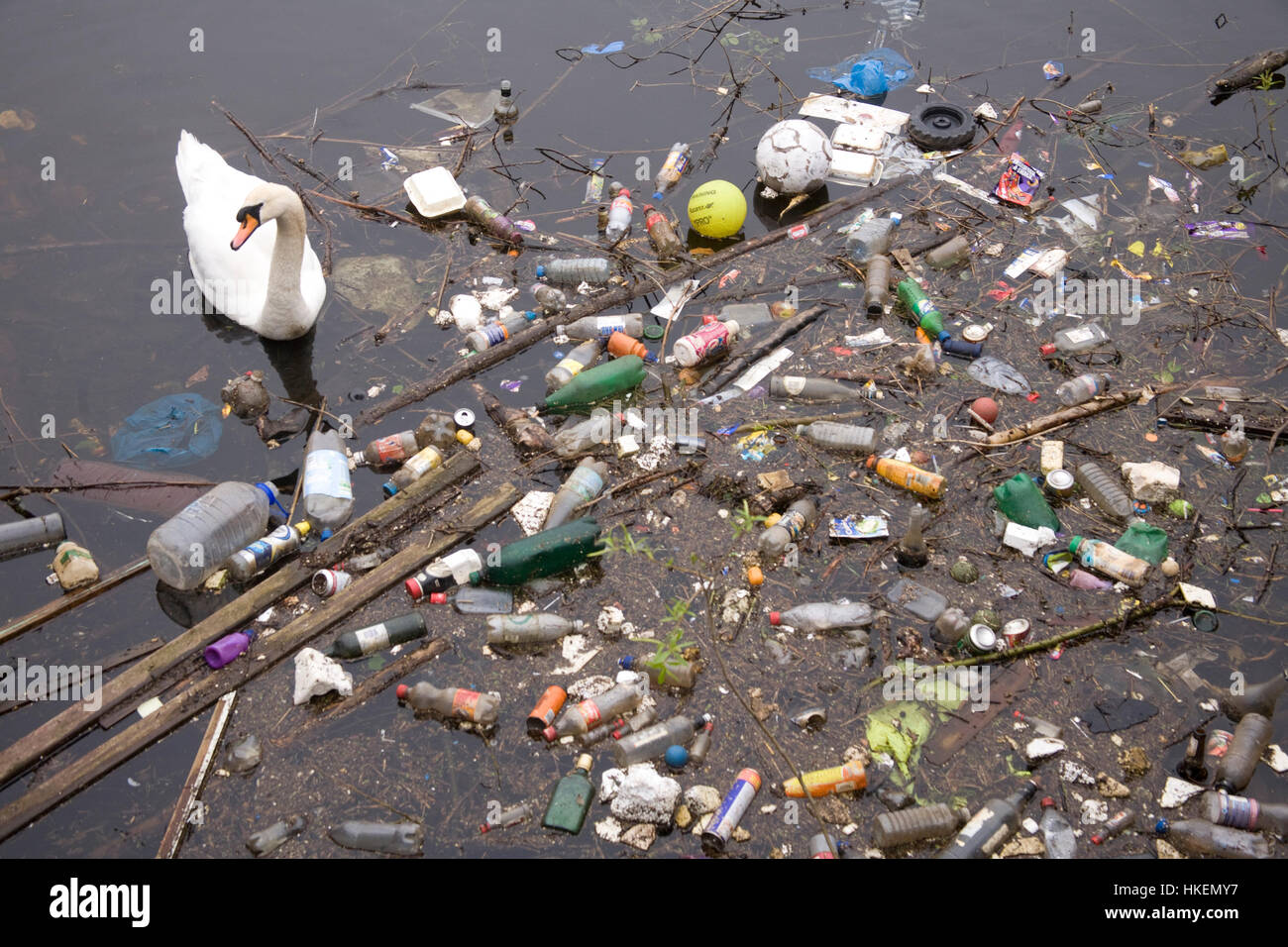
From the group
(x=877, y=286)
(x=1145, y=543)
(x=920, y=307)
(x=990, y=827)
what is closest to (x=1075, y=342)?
(x=920, y=307)

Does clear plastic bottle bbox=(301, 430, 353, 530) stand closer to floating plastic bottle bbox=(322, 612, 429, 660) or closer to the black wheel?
floating plastic bottle bbox=(322, 612, 429, 660)

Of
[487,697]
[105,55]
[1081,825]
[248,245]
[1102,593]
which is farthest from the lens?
[105,55]

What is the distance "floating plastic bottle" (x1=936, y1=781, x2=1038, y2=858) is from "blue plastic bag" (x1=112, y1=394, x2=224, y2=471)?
488 cm

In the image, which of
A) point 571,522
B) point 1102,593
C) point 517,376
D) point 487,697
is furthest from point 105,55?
point 1102,593

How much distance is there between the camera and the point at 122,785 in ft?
15.0

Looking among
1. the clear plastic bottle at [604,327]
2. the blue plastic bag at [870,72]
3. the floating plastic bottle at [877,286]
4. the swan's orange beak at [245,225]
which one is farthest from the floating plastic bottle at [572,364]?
the blue plastic bag at [870,72]

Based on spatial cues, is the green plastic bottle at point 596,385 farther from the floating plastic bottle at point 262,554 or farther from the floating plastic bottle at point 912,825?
the floating plastic bottle at point 912,825

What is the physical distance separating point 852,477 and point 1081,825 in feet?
7.53

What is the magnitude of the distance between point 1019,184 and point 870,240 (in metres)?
1.53

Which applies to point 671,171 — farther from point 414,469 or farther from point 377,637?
point 377,637

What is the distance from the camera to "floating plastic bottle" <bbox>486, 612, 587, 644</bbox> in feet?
16.5

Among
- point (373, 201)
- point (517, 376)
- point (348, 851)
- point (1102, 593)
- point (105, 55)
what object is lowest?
point (348, 851)
